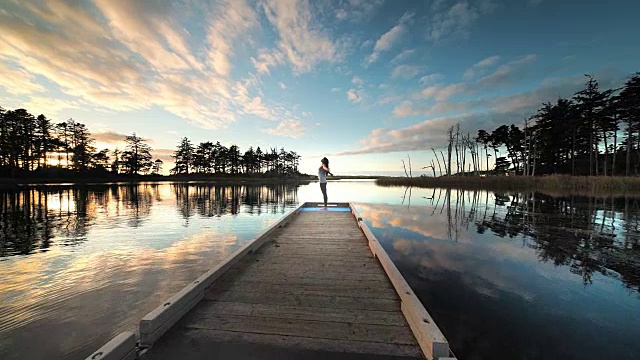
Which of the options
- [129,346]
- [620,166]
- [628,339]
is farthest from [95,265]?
[620,166]

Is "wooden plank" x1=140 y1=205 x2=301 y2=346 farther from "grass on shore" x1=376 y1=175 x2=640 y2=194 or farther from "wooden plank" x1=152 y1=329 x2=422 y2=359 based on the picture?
"grass on shore" x1=376 y1=175 x2=640 y2=194

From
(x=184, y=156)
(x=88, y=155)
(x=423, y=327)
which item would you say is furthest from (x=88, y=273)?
(x=184, y=156)

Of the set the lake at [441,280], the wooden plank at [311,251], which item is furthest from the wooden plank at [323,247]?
the lake at [441,280]

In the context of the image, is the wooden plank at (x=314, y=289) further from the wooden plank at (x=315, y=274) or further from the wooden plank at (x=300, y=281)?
the wooden plank at (x=315, y=274)

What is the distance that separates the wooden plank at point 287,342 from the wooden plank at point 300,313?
1.10ft

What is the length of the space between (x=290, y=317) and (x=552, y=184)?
32.5 metres

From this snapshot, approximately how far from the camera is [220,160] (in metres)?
77.6

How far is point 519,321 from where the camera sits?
3.33m

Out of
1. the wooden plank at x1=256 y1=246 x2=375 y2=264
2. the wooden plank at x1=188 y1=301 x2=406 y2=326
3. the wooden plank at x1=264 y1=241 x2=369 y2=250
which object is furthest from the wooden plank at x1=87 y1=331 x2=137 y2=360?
the wooden plank at x1=264 y1=241 x2=369 y2=250

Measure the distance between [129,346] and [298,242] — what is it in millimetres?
4104

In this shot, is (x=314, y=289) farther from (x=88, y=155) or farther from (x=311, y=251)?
(x=88, y=155)

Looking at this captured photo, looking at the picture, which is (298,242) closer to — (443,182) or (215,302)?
(215,302)

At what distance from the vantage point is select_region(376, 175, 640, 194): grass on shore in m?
21.5

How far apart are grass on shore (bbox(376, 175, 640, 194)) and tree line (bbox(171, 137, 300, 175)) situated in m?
58.6
